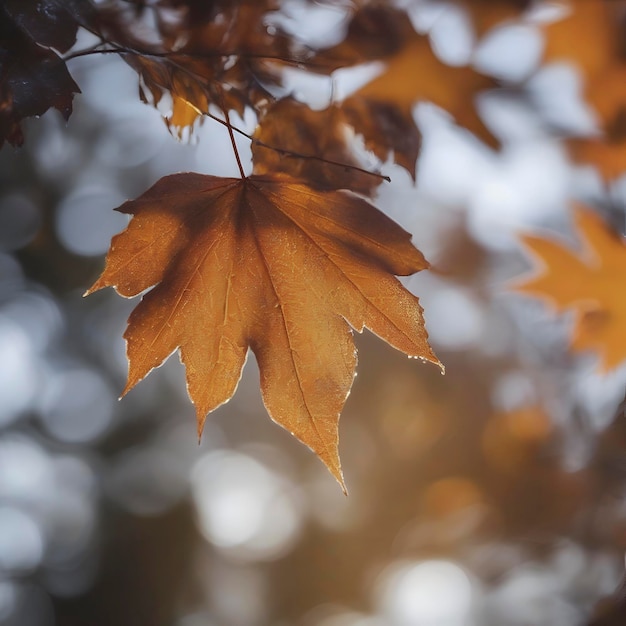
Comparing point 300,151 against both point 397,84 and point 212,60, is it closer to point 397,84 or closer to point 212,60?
point 212,60

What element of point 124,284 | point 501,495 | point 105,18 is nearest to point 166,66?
point 105,18

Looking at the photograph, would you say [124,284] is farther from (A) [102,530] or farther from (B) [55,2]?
(A) [102,530]

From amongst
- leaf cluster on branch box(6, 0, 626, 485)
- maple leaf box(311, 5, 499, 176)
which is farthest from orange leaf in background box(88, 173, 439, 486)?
maple leaf box(311, 5, 499, 176)

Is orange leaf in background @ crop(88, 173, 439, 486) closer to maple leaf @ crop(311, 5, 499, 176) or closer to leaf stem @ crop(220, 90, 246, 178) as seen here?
leaf stem @ crop(220, 90, 246, 178)

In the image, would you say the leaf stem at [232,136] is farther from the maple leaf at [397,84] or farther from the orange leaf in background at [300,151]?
the maple leaf at [397,84]

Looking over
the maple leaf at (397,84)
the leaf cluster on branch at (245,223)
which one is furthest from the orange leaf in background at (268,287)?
the maple leaf at (397,84)

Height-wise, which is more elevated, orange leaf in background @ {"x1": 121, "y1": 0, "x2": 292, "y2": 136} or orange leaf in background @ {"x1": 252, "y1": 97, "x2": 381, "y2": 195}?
orange leaf in background @ {"x1": 121, "y1": 0, "x2": 292, "y2": 136}

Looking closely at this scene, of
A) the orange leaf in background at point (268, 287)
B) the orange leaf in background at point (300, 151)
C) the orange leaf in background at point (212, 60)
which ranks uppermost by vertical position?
the orange leaf in background at point (212, 60)

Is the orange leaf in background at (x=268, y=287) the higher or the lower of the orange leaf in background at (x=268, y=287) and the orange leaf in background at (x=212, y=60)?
the lower

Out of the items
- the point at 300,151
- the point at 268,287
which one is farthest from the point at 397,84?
the point at 268,287
